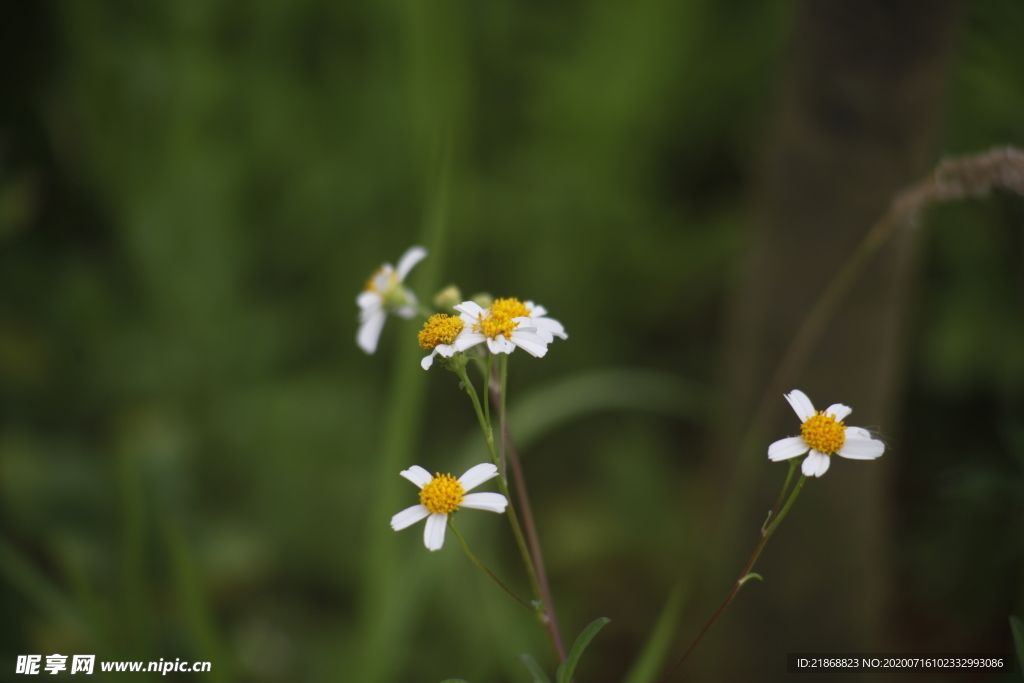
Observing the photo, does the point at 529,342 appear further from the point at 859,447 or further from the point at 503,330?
the point at 859,447

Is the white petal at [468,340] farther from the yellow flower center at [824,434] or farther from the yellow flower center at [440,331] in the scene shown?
the yellow flower center at [824,434]

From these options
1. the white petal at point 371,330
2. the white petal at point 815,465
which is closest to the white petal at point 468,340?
the white petal at point 371,330

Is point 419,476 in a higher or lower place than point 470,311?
lower

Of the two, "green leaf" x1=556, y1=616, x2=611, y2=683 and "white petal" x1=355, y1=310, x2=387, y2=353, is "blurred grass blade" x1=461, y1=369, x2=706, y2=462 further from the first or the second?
"green leaf" x1=556, y1=616, x2=611, y2=683

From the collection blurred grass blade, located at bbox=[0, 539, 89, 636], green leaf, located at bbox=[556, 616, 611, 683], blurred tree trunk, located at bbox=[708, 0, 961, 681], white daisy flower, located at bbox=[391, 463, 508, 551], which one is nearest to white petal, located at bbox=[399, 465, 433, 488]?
white daisy flower, located at bbox=[391, 463, 508, 551]

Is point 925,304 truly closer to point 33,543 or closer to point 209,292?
point 209,292

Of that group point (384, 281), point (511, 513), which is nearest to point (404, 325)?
point (384, 281)
